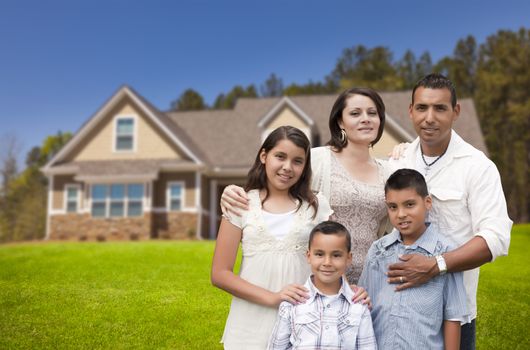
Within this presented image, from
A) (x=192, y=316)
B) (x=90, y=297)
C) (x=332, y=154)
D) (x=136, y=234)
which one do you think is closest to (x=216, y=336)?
(x=192, y=316)

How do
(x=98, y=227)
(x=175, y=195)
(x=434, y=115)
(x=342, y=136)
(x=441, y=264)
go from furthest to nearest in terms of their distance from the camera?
1. (x=175, y=195)
2. (x=98, y=227)
3. (x=342, y=136)
4. (x=434, y=115)
5. (x=441, y=264)

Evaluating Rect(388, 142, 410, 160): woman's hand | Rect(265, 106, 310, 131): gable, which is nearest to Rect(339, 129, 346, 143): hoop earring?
Rect(388, 142, 410, 160): woman's hand

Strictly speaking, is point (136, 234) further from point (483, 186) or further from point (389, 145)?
point (483, 186)

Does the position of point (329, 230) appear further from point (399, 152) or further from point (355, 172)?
point (399, 152)

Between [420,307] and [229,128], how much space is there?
865 inches

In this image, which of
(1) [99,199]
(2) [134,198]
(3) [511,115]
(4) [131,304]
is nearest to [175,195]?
(2) [134,198]

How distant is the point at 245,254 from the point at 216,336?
3.95m

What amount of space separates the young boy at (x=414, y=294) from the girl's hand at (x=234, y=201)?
→ 0.89m

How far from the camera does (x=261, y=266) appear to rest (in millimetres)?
3641

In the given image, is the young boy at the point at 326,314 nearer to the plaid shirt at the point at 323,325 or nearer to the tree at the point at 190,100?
the plaid shirt at the point at 323,325

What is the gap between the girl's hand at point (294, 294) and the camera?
3.40m

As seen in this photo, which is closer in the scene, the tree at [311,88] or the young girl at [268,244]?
the young girl at [268,244]

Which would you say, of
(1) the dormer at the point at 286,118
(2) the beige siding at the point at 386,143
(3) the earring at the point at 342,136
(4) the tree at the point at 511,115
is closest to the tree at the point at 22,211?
(1) the dormer at the point at 286,118

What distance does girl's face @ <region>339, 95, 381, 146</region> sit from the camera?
4.16 m
